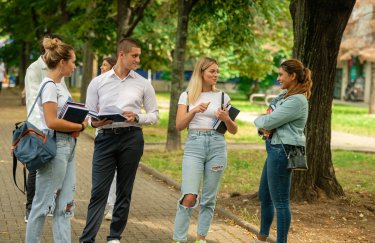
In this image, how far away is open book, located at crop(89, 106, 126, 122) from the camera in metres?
6.83

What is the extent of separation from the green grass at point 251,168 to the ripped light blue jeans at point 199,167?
4.18m

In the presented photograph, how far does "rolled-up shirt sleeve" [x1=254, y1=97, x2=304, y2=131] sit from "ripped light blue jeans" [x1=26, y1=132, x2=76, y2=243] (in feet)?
5.91

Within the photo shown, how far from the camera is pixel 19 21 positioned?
37.0 metres

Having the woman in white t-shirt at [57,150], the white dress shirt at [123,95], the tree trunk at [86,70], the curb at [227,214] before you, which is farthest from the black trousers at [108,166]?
the tree trunk at [86,70]

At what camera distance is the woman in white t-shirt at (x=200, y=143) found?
7.15 metres

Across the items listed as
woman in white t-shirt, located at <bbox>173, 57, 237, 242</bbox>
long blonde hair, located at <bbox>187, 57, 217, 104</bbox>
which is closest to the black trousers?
woman in white t-shirt, located at <bbox>173, 57, 237, 242</bbox>

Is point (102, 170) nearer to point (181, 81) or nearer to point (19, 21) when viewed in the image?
point (181, 81)

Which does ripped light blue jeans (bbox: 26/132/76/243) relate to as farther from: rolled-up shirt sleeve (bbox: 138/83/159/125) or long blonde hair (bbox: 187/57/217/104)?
long blonde hair (bbox: 187/57/217/104)

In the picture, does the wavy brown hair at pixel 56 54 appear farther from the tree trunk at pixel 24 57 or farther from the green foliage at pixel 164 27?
the tree trunk at pixel 24 57

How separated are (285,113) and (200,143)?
33.1 inches

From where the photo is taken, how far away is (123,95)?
23.2 feet

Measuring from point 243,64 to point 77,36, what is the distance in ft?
58.8

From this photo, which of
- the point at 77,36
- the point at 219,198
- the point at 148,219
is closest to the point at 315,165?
the point at 219,198

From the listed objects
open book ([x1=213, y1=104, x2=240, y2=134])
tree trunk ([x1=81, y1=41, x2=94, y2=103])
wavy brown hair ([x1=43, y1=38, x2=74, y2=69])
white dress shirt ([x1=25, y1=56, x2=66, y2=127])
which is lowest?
open book ([x1=213, y1=104, x2=240, y2=134])
